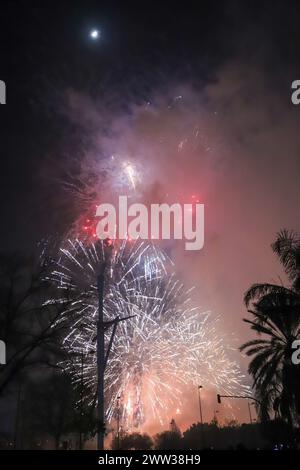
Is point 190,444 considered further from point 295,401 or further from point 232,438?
point 295,401

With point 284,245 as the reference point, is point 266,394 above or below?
below

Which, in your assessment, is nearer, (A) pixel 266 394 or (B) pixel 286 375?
(B) pixel 286 375

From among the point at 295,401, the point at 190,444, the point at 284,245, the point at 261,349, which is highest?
the point at 284,245

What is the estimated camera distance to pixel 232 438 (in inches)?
3531

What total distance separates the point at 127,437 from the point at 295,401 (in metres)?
78.7

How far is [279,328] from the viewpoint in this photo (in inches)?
1017

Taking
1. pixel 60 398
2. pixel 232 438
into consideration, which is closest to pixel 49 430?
pixel 60 398

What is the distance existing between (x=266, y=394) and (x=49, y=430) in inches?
1867
